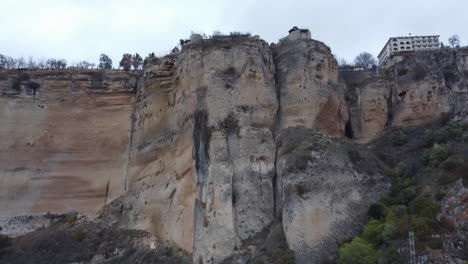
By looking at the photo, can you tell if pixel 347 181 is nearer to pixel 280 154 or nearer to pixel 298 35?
pixel 280 154

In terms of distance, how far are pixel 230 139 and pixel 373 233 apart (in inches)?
358

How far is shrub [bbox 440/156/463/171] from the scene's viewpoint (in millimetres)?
31438

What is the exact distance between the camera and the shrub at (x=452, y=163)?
31.4 metres

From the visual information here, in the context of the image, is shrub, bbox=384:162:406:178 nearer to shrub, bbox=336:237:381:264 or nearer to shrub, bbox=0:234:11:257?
shrub, bbox=336:237:381:264

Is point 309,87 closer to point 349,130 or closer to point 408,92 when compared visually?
point 349,130

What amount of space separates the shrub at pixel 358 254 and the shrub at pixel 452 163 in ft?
20.4

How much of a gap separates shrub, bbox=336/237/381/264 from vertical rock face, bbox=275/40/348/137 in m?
9.32

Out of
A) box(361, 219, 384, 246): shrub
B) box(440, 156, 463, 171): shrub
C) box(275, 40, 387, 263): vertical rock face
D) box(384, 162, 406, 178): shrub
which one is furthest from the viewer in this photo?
box(384, 162, 406, 178): shrub

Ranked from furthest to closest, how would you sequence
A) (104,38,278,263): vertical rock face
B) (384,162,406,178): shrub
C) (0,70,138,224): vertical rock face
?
(0,70,138,224): vertical rock face < (384,162,406,178): shrub < (104,38,278,263): vertical rock face

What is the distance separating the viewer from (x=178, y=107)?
39.1m

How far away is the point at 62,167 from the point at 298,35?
16.7 meters

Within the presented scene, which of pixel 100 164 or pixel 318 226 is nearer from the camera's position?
pixel 318 226

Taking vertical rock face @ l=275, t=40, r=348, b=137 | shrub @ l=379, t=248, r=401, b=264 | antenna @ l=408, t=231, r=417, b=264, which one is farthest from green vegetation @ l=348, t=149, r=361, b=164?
shrub @ l=379, t=248, r=401, b=264

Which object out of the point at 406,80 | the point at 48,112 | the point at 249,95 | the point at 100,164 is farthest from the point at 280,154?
the point at 48,112
